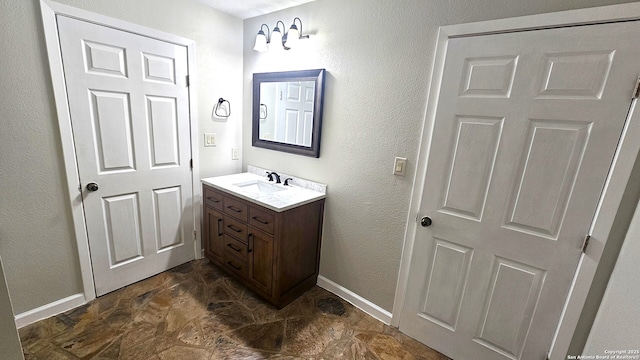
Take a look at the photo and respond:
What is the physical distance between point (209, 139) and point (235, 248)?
1060 mm

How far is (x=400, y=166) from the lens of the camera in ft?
5.66

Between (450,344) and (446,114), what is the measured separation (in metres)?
1.44

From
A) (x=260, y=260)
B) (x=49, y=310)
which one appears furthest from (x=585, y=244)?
(x=49, y=310)

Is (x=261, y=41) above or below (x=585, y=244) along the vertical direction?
above

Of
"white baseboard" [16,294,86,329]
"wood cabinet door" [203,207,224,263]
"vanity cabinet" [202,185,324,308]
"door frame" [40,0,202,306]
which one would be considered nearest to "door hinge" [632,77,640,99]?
"vanity cabinet" [202,185,324,308]

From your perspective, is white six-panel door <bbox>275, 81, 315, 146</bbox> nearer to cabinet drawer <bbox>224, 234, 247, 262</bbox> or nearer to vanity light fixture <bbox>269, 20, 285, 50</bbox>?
vanity light fixture <bbox>269, 20, 285, 50</bbox>

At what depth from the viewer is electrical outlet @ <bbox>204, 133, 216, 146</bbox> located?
245 centimetres

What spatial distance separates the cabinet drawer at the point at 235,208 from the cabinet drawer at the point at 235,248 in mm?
222

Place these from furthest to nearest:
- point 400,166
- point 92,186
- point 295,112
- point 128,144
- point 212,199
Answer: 1. point 212,199
2. point 295,112
3. point 128,144
4. point 92,186
5. point 400,166

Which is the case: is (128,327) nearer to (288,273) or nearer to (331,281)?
(288,273)

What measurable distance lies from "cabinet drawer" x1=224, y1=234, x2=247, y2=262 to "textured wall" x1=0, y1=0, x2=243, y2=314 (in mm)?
1024

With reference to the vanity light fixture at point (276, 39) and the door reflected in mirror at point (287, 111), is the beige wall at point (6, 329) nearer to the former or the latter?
the door reflected in mirror at point (287, 111)

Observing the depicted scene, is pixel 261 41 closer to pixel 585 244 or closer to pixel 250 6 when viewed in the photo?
pixel 250 6

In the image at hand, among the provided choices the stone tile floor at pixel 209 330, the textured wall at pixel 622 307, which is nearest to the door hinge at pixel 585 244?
the textured wall at pixel 622 307
